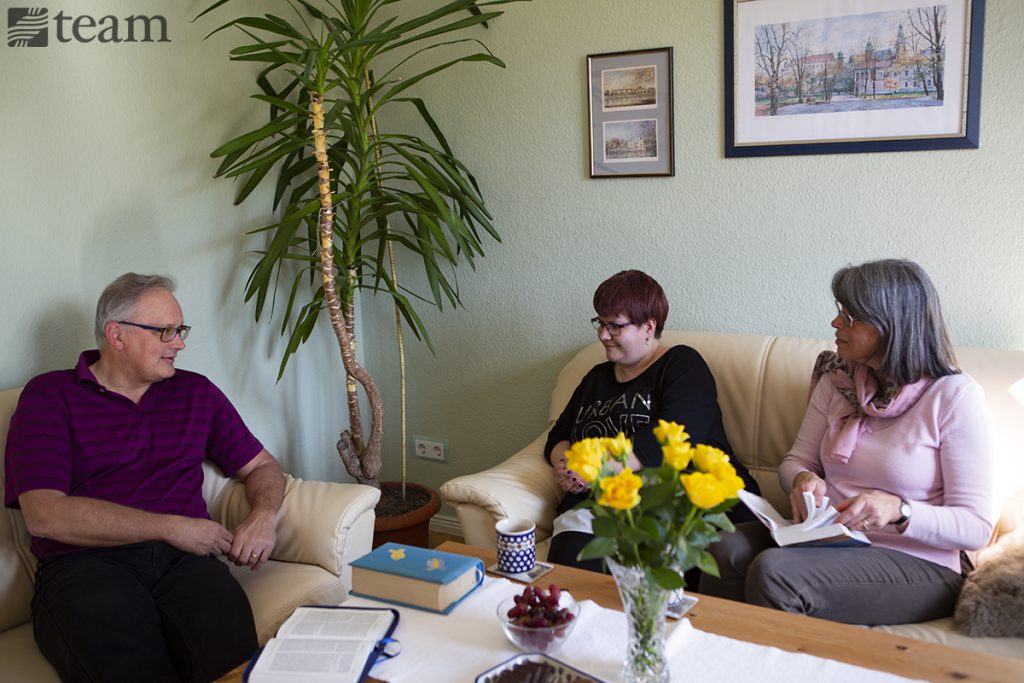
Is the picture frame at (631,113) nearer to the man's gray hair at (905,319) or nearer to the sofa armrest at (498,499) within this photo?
the man's gray hair at (905,319)

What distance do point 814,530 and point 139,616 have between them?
145 centimetres

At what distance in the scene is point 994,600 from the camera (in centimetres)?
180

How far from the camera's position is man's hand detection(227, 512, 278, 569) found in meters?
2.14

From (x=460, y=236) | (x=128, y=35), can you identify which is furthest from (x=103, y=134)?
(x=460, y=236)

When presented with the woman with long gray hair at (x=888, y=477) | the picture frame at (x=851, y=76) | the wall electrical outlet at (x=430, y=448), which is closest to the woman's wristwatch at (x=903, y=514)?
the woman with long gray hair at (x=888, y=477)

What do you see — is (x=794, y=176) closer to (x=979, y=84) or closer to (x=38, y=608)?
(x=979, y=84)

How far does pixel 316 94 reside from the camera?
2570 mm

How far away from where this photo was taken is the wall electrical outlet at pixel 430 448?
135 inches

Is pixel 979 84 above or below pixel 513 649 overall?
above

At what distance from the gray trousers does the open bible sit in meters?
0.81

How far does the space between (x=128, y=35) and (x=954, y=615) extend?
2.61 metres

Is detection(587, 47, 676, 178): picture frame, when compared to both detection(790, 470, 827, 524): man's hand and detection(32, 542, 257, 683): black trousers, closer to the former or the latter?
detection(790, 470, 827, 524): man's hand

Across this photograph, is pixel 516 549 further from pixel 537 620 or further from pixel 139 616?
pixel 139 616

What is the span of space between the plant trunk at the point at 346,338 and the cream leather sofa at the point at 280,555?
533mm
